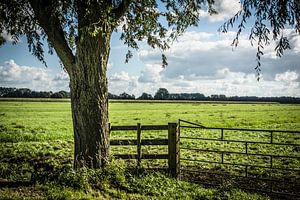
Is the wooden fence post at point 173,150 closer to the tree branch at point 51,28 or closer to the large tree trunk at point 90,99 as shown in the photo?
the large tree trunk at point 90,99

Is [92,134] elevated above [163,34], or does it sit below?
below

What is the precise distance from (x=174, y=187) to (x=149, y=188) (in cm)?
76

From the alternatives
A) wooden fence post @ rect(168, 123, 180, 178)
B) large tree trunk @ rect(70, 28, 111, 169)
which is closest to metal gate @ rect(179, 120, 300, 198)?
wooden fence post @ rect(168, 123, 180, 178)

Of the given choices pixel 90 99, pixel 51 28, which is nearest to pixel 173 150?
pixel 90 99

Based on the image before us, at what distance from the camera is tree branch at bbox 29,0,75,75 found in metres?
7.83

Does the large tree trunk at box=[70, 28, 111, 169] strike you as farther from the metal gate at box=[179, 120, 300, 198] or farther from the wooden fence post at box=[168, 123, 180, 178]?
the metal gate at box=[179, 120, 300, 198]

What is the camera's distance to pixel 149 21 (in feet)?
33.0

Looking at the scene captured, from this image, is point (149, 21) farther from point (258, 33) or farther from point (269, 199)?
point (269, 199)

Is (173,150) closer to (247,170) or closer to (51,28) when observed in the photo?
(247,170)

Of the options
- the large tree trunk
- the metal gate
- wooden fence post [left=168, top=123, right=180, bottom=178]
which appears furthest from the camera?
wooden fence post [left=168, top=123, right=180, bottom=178]

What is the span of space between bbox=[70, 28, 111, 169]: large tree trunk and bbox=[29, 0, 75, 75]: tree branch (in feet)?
1.17

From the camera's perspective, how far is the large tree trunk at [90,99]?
773cm

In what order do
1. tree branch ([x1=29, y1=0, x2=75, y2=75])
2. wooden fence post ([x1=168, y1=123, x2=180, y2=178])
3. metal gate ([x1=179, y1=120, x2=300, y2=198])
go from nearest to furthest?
tree branch ([x1=29, y1=0, x2=75, y2=75]), metal gate ([x1=179, y1=120, x2=300, y2=198]), wooden fence post ([x1=168, y1=123, x2=180, y2=178])

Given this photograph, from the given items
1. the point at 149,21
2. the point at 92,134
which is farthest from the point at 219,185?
the point at 149,21
